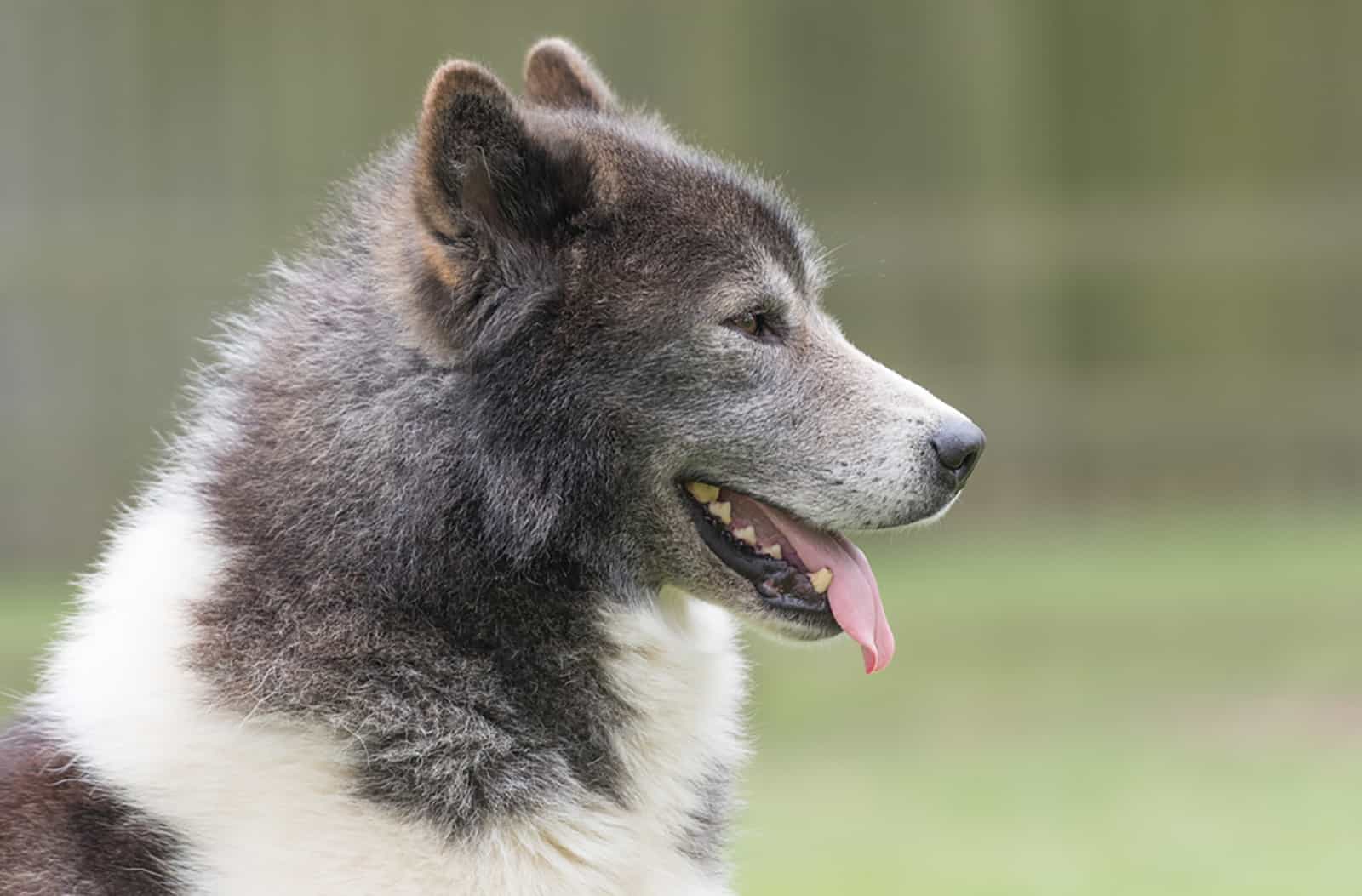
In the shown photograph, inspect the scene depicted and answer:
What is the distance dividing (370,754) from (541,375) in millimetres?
Result: 729

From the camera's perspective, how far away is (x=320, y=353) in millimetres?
3498

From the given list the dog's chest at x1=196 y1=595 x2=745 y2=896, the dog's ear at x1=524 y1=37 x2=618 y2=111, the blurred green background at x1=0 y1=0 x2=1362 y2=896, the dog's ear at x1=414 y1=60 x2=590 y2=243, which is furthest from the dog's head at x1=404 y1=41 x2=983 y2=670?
the blurred green background at x1=0 y1=0 x2=1362 y2=896

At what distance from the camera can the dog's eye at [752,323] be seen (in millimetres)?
3518

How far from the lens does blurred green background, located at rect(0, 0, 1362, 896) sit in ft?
31.1

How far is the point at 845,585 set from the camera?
139 inches

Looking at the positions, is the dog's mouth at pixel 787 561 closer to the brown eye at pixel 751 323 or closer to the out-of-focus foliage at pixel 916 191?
the brown eye at pixel 751 323

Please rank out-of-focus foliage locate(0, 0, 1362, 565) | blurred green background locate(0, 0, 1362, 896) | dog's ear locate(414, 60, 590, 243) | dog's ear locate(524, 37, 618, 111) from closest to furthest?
dog's ear locate(414, 60, 590, 243), dog's ear locate(524, 37, 618, 111), blurred green background locate(0, 0, 1362, 896), out-of-focus foliage locate(0, 0, 1362, 565)

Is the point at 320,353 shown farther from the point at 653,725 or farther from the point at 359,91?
the point at 359,91

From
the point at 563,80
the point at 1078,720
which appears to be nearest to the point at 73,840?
the point at 563,80

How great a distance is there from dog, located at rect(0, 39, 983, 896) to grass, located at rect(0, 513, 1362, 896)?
3.13 metres

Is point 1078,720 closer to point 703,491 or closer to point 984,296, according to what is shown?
point 984,296

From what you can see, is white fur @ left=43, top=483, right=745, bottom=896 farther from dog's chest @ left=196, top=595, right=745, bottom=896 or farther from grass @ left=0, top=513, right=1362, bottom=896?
grass @ left=0, top=513, right=1362, bottom=896

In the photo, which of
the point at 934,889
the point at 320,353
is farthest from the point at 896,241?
the point at 320,353

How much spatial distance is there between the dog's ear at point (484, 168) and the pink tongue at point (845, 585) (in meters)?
0.70
